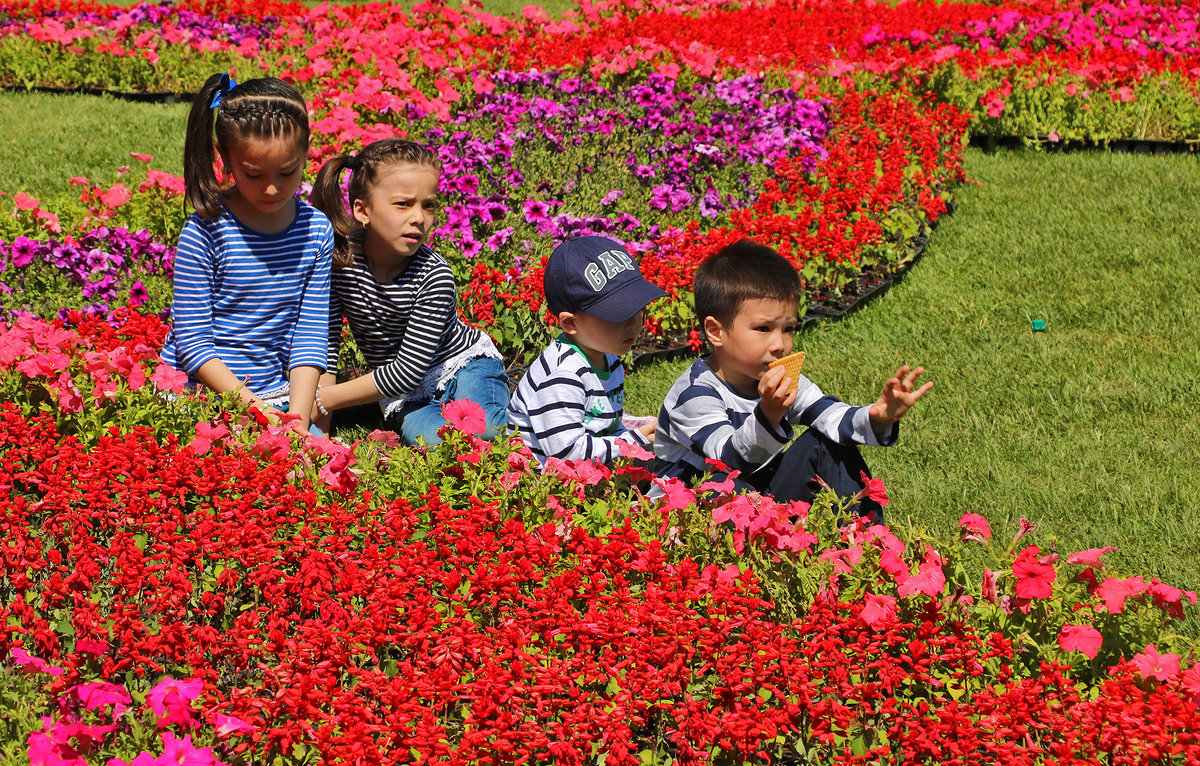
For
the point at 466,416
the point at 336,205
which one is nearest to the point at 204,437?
the point at 466,416

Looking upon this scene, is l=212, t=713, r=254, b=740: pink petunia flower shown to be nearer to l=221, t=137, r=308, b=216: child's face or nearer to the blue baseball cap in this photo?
the blue baseball cap

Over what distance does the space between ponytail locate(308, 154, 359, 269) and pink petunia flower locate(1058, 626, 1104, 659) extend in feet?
10.1

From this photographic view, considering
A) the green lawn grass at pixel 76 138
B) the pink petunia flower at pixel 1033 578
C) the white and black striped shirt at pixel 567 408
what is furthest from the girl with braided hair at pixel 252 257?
the green lawn grass at pixel 76 138

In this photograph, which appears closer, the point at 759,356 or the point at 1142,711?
the point at 1142,711

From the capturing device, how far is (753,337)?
3.48 m

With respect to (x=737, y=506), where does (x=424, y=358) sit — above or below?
below

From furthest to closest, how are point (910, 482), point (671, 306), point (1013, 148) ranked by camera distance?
point (1013, 148) < point (671, 306) < point (910, 482)

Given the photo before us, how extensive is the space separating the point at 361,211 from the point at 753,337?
69.7 inches

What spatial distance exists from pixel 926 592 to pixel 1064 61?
26.0 feet

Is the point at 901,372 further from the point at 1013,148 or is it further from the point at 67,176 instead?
the point at 67,176

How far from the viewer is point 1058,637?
2.48m

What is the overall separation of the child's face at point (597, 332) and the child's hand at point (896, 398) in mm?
1023

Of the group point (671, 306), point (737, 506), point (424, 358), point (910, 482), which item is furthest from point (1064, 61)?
point (737, 506)

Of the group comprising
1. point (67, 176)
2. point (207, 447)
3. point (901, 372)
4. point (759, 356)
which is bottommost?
point (67, 176)
